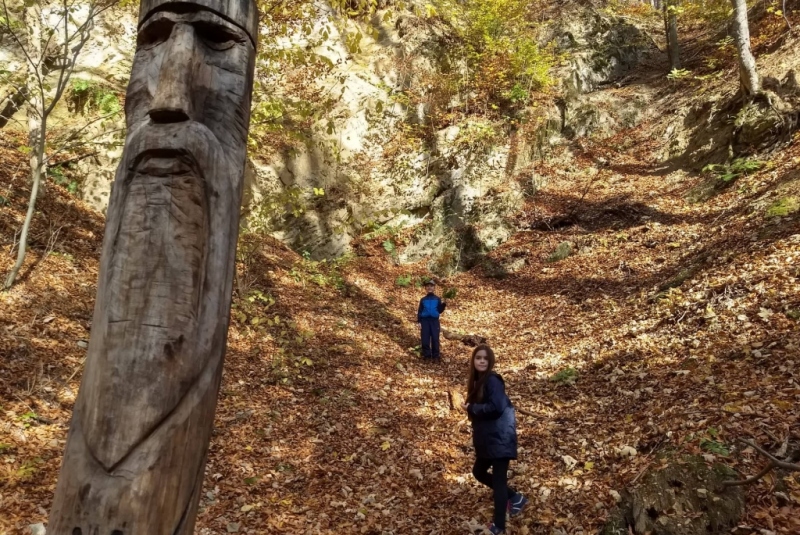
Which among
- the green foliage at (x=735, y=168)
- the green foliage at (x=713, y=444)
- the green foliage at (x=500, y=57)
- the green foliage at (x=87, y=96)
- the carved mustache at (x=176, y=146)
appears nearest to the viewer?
the carved mustache at (x=176, y=146)

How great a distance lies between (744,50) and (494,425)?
43.6 feet

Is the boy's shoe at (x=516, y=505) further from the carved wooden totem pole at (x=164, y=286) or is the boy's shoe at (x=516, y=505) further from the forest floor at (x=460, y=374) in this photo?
the carved wooden totem pole at (x=164, y=286)

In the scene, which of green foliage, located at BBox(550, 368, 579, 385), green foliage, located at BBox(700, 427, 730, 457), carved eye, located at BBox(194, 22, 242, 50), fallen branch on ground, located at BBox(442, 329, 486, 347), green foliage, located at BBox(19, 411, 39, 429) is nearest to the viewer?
carved eye, located at BBox(194, 22, 242, 50)

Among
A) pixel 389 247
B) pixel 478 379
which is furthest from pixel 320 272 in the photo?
pixel 478 379

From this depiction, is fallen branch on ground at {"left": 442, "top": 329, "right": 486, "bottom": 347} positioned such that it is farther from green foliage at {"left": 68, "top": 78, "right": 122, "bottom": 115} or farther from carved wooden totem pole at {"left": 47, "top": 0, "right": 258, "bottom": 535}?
green foliage at {"left": 68, "top": 78, "right": 122, "bottom": 115}

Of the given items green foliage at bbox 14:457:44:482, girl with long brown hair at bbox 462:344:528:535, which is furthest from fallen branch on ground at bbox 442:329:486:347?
green foliage at bbox 14:457:44:482

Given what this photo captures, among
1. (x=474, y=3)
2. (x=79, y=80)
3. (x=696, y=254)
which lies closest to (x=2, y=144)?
(x=79, y=80)

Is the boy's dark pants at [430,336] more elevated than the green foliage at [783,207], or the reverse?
the green foliage at [783,207]

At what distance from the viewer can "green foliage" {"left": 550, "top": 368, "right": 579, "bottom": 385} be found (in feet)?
24.1

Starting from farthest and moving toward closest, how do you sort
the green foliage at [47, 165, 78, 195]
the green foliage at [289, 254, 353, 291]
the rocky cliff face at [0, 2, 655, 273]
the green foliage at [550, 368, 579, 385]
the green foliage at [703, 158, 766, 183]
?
1. the rocky cliff face at [0, 2, 655, 273]
2. the green foliage at [289, 254, 353, 291]
3. the green foliage at [703, 158, 766, 183]
4. the green foliage at [47, 165, 78, 195]
5. the green foliage at [550, 368, 579, 385]

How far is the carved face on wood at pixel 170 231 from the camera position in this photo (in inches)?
75.7

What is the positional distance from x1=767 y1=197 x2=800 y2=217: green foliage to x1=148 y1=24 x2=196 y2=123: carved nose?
10.1 m

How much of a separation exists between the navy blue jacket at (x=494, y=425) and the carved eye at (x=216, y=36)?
3.48 m

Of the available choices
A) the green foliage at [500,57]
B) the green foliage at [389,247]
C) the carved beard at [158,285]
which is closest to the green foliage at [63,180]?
the green foliage at [389,247]
